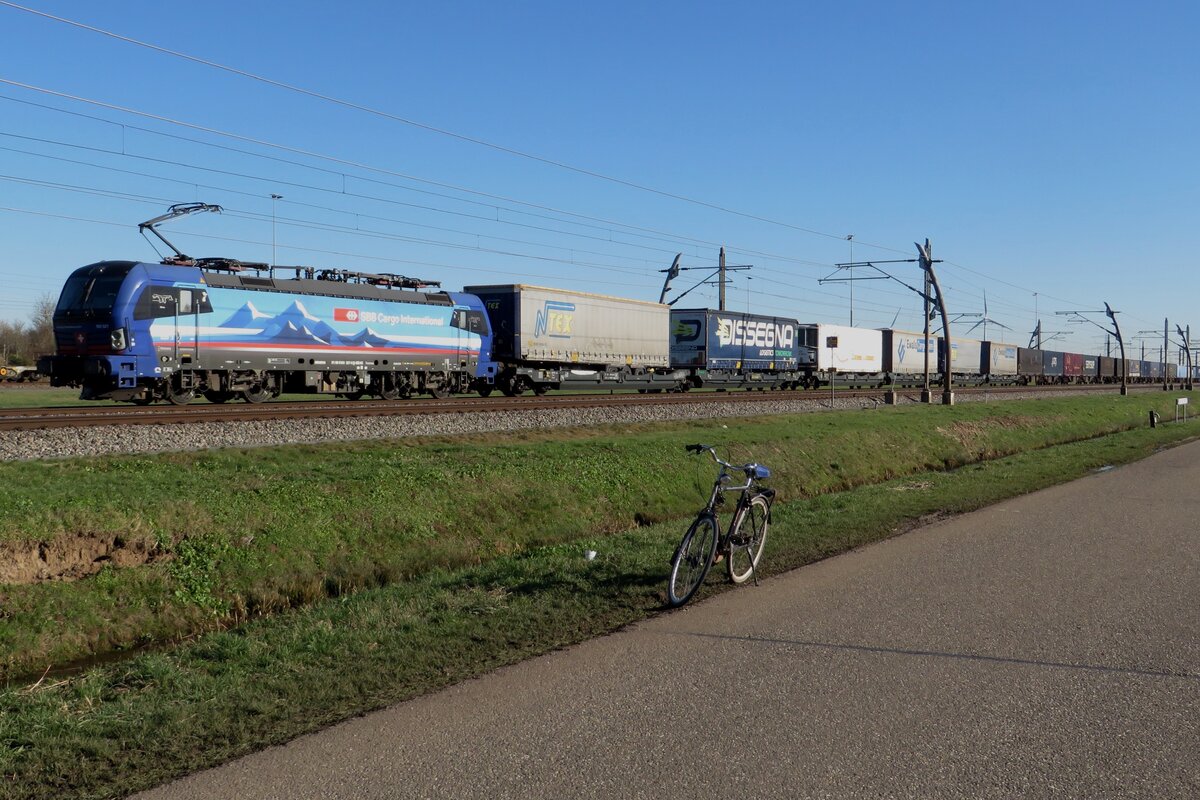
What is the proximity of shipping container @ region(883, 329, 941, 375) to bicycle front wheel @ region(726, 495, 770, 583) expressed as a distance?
54.4 metres

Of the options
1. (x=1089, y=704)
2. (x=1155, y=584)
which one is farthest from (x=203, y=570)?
(x=1155, y=584)

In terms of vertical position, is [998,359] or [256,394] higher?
[998,359]

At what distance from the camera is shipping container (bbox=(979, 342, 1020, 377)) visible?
75.1 metres

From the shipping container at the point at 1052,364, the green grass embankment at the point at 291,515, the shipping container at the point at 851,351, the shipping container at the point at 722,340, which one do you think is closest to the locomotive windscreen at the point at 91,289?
the green grass embankment at the point at 291,515

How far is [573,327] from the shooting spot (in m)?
37.8

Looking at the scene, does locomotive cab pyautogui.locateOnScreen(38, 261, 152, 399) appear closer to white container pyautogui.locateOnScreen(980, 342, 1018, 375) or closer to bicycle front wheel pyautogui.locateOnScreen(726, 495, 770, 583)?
bicycle front wheel pyautogui.locateOnScreen(726, 495, 770, 583)

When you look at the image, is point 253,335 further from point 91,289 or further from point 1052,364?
point 1052,364

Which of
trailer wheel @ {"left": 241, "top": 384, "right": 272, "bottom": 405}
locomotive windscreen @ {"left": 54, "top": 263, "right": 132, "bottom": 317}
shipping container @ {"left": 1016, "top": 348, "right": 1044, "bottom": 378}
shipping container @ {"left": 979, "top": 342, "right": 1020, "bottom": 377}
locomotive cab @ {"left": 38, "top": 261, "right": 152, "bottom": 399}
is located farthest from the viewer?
shipping container @ {"left": 1016, "top": 348, "right": 1044, "bottom": 378}

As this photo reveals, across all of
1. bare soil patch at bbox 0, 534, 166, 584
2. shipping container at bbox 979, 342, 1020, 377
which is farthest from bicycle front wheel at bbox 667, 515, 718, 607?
shipping container at bbox 979, 342, 1020, 377

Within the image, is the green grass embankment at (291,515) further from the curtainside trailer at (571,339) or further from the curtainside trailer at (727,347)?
the curtainside trailer at (727,347)

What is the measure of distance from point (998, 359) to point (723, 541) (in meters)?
75.3

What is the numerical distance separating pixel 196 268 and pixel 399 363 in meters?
7.00

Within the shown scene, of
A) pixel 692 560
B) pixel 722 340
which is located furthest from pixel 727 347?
pixel 692 560

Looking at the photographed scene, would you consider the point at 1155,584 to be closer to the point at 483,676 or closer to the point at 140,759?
the point at 483,676
